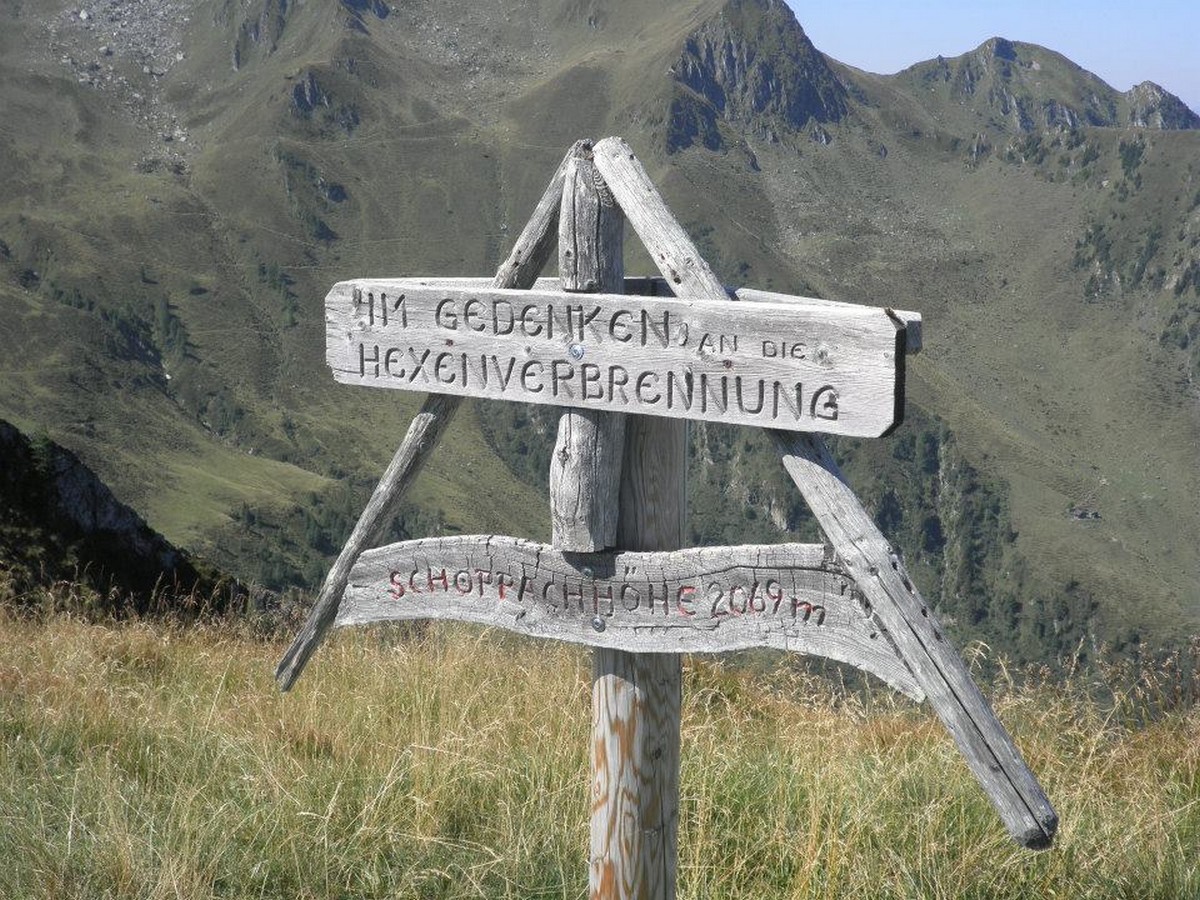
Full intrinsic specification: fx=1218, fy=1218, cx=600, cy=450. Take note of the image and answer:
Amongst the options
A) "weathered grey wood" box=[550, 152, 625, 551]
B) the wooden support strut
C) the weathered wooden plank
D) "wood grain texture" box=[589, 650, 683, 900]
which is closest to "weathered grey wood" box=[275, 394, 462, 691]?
the weathered wooden plank

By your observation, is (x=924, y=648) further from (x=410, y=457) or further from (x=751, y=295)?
(x=410, y=457)

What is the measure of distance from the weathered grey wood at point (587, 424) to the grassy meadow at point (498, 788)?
3.64ft

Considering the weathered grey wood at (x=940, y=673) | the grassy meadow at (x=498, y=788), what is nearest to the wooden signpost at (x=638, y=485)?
the weathered grey wood at (x=940, y=673)

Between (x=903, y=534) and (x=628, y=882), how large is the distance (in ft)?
588

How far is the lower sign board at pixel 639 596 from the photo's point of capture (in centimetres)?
274

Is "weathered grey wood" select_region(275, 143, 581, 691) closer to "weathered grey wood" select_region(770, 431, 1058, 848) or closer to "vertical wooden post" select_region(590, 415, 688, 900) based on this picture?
"vertical wooden post" select_region(590, 415, 688, 900)

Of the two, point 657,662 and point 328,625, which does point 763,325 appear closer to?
point 657,662

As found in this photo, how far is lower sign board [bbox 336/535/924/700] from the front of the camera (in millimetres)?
2736

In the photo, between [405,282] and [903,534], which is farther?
[903,534]

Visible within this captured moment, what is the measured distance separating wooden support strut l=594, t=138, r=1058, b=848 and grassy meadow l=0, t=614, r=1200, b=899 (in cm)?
93

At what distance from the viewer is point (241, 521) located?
4451 inches

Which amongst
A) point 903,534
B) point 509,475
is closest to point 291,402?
point 509,475

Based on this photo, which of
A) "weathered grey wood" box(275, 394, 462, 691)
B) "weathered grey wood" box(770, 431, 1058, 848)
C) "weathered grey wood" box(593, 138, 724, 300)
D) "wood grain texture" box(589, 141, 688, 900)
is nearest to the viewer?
"weathered grey wood" box(770, 431, 1058, 848)

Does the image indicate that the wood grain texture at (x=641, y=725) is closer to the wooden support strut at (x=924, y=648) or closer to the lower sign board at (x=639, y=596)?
the lower sign board at (x=639, y=596)
